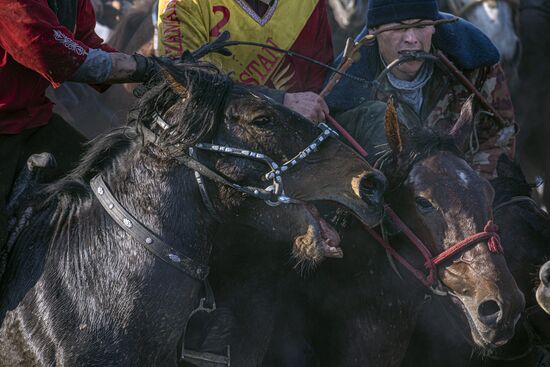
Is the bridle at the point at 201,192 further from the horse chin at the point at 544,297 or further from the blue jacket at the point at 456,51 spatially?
the blue jacket at the point at 456,51

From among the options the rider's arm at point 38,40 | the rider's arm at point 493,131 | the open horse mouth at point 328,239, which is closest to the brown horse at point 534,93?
the rider's arm at point 493,131

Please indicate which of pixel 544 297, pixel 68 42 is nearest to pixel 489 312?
pixel 544 297

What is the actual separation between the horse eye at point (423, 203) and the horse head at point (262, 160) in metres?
0.49

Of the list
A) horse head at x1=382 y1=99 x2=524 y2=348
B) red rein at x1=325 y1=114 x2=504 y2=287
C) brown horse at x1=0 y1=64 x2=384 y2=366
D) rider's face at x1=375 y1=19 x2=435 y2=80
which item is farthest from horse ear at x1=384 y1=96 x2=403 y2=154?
rider's face at x1=375 y1=19 x2=435 y2=80

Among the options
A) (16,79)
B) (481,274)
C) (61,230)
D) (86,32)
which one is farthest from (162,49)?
(481,274)

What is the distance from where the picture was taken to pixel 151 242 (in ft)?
11.6

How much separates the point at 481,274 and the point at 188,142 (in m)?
1.24

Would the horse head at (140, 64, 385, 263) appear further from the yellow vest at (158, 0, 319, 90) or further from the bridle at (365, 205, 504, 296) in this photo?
the yellow vest at (158, 0, 319, 90)

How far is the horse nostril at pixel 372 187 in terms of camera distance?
3548 millimetres

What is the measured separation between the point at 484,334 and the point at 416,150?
0.82 metres

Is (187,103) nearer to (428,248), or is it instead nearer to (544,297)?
(428,248)

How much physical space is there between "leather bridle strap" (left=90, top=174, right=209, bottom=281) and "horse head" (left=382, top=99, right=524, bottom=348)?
979 millimetres

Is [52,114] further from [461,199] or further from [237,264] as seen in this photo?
[461,199]

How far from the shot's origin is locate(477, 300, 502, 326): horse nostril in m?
3.76
